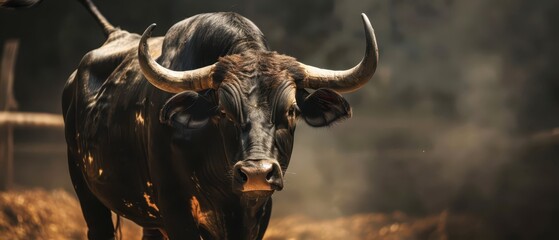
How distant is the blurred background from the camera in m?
8.20

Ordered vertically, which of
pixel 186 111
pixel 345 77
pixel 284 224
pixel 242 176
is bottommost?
pixel 242 176

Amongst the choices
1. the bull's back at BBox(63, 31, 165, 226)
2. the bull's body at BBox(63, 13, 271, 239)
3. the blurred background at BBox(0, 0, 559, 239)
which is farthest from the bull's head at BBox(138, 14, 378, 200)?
the blurred background at BBox(0, 0, 559, 239)

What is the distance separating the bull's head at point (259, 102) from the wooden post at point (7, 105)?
18.8 ft

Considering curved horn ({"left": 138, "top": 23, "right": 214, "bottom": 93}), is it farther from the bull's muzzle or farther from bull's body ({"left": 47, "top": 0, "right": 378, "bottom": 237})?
the bull's muzzle

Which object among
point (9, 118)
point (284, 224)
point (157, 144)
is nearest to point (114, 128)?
point (157, 144)

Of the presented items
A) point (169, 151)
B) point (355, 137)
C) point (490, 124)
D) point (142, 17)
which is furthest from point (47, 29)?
point (169, 151)

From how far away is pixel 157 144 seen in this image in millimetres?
4719

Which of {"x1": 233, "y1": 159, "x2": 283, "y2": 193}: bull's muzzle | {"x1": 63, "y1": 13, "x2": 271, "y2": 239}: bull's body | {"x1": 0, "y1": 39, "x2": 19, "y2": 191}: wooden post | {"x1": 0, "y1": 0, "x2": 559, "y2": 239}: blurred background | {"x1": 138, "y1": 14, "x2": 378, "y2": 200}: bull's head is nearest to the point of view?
{"x1": 233, "y1": 159, "x2": 283, "y2": 193}: bull's muzzle

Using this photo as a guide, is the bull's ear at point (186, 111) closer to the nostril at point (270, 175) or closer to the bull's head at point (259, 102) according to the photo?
the bull's head at point (259, 102)

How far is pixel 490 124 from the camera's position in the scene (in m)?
8.29

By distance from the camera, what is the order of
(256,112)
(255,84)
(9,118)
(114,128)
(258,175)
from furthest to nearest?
(9,118) → (114,128) → (255,84) → (256,112) → (258,175)

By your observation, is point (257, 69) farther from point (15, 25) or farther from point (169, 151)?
point (15, 25)

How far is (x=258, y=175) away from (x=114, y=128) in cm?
182

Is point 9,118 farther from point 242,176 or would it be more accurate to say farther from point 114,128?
point 242,176
